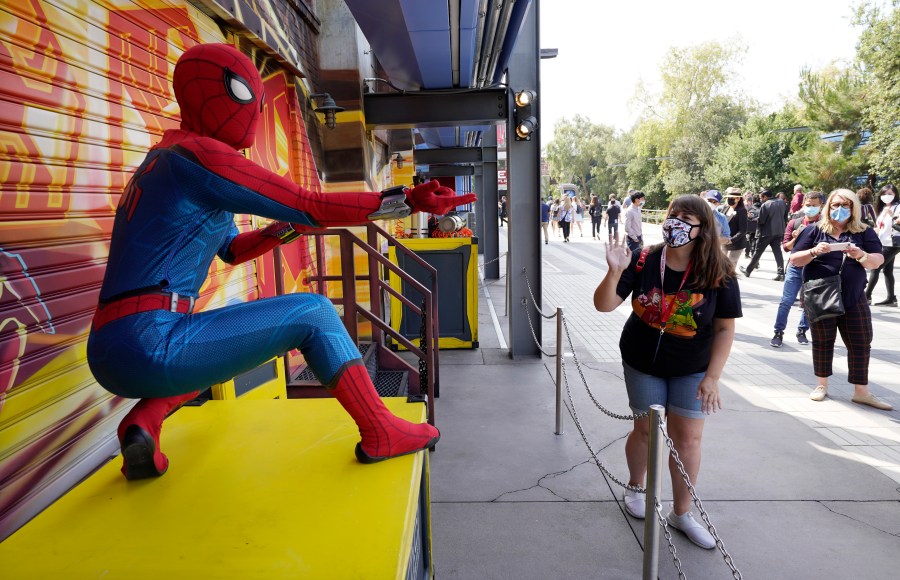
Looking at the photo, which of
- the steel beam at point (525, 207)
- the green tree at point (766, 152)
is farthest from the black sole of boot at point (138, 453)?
the green tree at point (766, 152)

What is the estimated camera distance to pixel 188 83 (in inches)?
67.1

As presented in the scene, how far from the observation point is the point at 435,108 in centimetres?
703

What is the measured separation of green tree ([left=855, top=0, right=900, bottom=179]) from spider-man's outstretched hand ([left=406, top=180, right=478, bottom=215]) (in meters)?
29.3

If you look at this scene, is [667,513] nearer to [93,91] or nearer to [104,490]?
[104,490]

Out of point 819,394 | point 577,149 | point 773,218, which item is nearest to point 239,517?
point 819,394

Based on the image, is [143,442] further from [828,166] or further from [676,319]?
[828,166]

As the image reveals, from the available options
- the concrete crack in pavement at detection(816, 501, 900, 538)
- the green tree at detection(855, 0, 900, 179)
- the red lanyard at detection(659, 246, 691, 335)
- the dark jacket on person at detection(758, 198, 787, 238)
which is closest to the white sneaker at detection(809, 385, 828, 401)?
the concrete crack in pavement at detection(816, 501, 900, 538)

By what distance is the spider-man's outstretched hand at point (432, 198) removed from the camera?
5.47 ft

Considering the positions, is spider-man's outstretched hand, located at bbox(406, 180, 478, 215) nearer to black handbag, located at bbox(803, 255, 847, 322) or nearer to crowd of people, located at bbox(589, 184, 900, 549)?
crowd of people, located at bbox(589, 184, 900, 549)

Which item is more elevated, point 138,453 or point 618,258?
point 618,258

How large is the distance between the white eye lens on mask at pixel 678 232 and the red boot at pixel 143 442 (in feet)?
8.13

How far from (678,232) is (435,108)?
4.92m

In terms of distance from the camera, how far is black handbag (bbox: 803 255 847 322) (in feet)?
15.2

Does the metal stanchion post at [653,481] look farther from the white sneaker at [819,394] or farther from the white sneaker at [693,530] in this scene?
the white sneaker at [819,394]
